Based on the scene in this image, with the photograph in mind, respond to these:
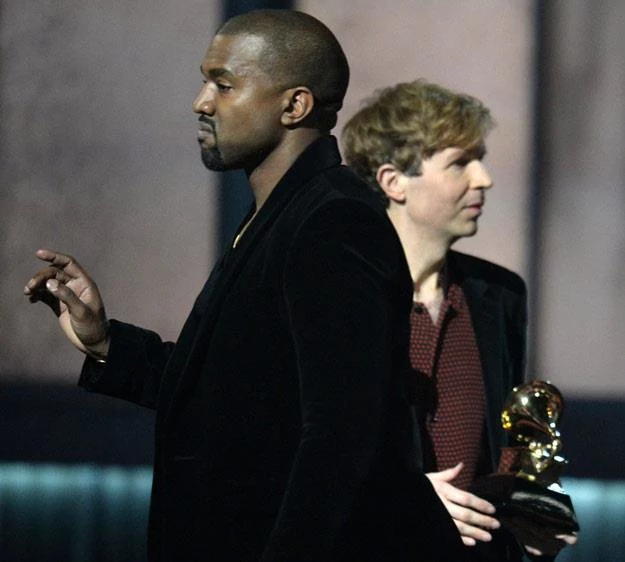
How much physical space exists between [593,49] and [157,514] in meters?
2.68

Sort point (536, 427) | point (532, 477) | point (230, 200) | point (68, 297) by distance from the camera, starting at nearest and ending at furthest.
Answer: point (68, 297)
point (532, 477)
point (536, 427)
point (230, 200)

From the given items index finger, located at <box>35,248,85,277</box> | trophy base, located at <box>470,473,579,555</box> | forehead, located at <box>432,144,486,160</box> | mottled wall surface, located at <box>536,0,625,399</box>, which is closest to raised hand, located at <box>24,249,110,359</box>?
index finger, located at <box>35,248,85,277</box>

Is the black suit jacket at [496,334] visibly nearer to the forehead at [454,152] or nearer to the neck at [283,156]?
the forehead at [454,152]

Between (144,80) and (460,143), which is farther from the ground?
(144,80)

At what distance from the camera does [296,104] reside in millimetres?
2064

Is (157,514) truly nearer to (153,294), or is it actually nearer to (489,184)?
(489,184)

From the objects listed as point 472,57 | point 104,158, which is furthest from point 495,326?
point 104,158

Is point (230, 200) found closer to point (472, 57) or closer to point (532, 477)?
point (472, 57)

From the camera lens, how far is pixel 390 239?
6.37 ft

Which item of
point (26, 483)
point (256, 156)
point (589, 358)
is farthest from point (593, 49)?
point (256, 156)

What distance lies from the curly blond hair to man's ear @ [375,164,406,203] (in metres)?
0.01

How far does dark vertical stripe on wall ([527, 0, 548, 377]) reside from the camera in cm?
444

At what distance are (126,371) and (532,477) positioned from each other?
662 mm

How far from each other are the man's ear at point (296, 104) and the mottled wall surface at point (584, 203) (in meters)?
2.45
